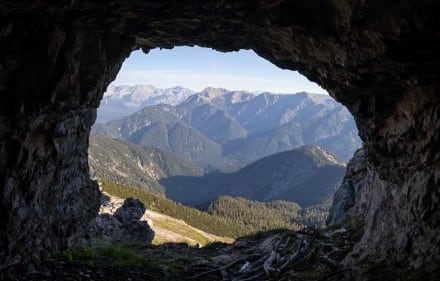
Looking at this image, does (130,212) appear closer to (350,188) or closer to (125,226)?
(125,226)

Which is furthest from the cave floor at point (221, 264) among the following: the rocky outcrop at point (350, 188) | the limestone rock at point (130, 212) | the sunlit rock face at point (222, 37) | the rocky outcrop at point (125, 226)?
the limestone rock at point (130, 212)

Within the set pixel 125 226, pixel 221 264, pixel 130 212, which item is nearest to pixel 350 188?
pixel 221 264

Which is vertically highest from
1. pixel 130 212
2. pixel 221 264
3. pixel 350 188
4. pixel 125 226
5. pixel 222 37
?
pixel 222 37

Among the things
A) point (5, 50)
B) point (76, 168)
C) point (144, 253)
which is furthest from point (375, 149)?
point (144, 253)

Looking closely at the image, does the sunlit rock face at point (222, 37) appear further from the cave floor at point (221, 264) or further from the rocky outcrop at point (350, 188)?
the rocky outcrop at point (350, 188)

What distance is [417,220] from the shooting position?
16.3 meters

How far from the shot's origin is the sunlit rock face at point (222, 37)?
15047 mm

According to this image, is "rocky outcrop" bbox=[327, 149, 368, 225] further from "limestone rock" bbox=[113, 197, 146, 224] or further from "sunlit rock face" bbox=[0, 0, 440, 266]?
"limestone rock" bbox=[113, 197, 146, 224]

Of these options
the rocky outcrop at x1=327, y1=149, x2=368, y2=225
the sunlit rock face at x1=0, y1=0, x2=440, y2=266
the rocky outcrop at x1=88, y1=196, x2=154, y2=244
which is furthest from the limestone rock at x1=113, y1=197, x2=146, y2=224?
the sunlit rock face at x1=0, y1=0, x2=440, y2=266

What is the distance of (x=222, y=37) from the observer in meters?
23.8

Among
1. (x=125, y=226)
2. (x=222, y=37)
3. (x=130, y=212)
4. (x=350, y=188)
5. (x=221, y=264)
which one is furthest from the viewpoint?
(x=130, y=212)

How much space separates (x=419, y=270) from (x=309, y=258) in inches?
293

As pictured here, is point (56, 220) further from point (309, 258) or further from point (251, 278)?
point (309, 258)

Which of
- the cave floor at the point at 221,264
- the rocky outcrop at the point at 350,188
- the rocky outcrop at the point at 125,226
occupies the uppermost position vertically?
the rocky outcrop at the point at 350,188
